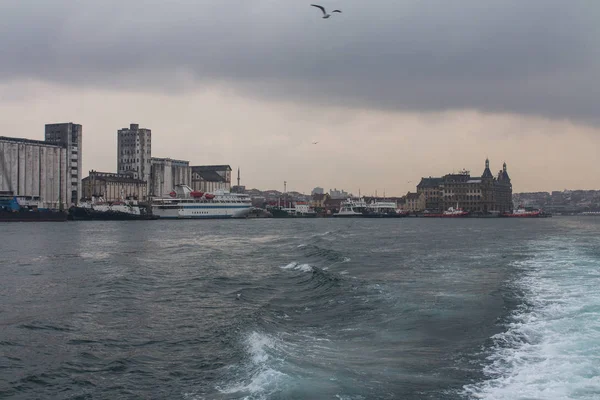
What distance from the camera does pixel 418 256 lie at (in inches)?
1406

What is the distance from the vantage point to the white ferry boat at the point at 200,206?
133625 mm

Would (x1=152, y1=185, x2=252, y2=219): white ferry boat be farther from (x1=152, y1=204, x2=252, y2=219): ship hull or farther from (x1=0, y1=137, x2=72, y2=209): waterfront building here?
(x1=0, y1=137, x2=72, y2=209): waterfront building

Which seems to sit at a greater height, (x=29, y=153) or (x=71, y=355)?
(x=29, y=153)

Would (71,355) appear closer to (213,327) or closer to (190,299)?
(213,327)

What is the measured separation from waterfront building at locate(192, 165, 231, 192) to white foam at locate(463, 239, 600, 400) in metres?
156

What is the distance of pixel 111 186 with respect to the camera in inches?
5910

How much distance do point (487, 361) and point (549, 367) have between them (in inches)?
47.6

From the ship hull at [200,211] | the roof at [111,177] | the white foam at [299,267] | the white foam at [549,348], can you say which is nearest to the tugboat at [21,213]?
the ship hull at [200,211]

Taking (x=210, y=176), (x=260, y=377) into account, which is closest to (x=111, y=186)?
(x=210, y=176)

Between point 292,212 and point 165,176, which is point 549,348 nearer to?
point 165,176

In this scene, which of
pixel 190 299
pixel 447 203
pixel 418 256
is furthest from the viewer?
pixel 447 203

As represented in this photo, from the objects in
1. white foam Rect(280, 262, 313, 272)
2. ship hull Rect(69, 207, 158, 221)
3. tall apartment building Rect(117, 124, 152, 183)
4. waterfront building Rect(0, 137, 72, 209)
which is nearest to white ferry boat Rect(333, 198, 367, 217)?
tall apartment building Rect(117, 124, 152, 183)

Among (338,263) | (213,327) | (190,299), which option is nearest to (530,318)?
(213,327)

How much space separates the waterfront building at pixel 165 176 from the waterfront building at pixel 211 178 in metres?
2.94
